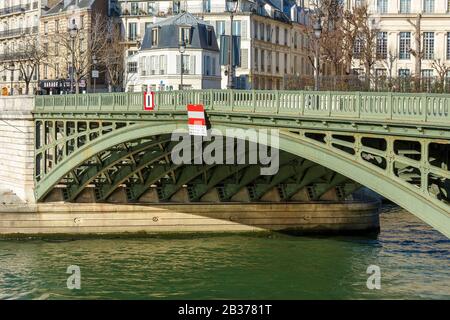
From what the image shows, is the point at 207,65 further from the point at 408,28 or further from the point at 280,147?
the point at 280,147

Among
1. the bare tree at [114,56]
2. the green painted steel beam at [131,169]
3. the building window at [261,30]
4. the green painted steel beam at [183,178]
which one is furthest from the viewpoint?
the building window at [261,30]

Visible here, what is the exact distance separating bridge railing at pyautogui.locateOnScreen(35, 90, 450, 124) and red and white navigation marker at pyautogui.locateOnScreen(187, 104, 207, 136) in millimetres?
469

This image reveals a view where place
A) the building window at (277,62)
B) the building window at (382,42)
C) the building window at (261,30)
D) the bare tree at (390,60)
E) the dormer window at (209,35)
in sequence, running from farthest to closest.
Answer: the building window at (277,62) → the building window at (261,30) → the building window at (382,42) → the dormer window at (209,35) → the bare tree at (390,60)

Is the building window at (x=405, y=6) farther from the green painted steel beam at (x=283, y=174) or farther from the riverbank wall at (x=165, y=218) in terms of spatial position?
the green painted steel beam at (x=283, y=174)

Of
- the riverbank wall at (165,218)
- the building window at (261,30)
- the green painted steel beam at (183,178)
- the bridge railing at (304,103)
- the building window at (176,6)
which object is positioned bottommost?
the riverbank wall at (165,218)

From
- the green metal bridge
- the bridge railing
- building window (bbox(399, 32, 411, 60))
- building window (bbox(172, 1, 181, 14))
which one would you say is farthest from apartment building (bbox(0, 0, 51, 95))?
the bridge railing

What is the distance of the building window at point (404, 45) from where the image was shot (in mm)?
71375

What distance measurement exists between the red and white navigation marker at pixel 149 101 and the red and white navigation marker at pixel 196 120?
339 centimetres

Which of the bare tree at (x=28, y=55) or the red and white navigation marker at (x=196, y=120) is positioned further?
the bare tree at (x=28, y=55)

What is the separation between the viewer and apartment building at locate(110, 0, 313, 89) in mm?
79750

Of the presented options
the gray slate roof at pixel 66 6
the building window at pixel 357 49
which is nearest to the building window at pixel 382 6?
the building window at pixel 357 49

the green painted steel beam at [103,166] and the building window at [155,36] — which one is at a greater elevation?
the building window at [155,36]
